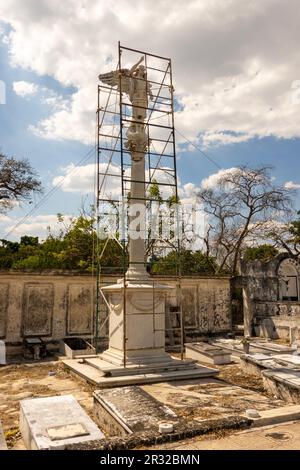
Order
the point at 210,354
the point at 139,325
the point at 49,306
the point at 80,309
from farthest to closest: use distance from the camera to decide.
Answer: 1. the point at 80,309
2. the point at 49,306
3. the point at 210,354
4. the point at 139,325

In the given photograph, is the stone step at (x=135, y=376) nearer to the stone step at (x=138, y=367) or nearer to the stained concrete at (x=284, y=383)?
the stone step at (x=138, y=367)

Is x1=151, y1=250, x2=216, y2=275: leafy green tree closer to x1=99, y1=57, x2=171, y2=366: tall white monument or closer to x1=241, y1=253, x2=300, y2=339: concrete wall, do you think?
x1=241, y1=253, x2=300, y2=339: concrete wall

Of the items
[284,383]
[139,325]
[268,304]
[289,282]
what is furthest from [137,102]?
[289,282]

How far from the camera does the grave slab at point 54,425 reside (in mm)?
4312

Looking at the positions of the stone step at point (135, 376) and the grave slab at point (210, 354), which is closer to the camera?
the stone step at point (135, 376)

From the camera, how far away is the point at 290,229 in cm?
2709

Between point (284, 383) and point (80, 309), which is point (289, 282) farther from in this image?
point (284, 383)

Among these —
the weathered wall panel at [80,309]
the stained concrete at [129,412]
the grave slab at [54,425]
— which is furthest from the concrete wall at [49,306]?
the grave slab at [54,425]

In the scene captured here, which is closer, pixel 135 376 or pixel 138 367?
pixel 135 376

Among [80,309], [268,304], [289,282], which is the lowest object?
[268,304]

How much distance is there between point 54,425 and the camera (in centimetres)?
469
